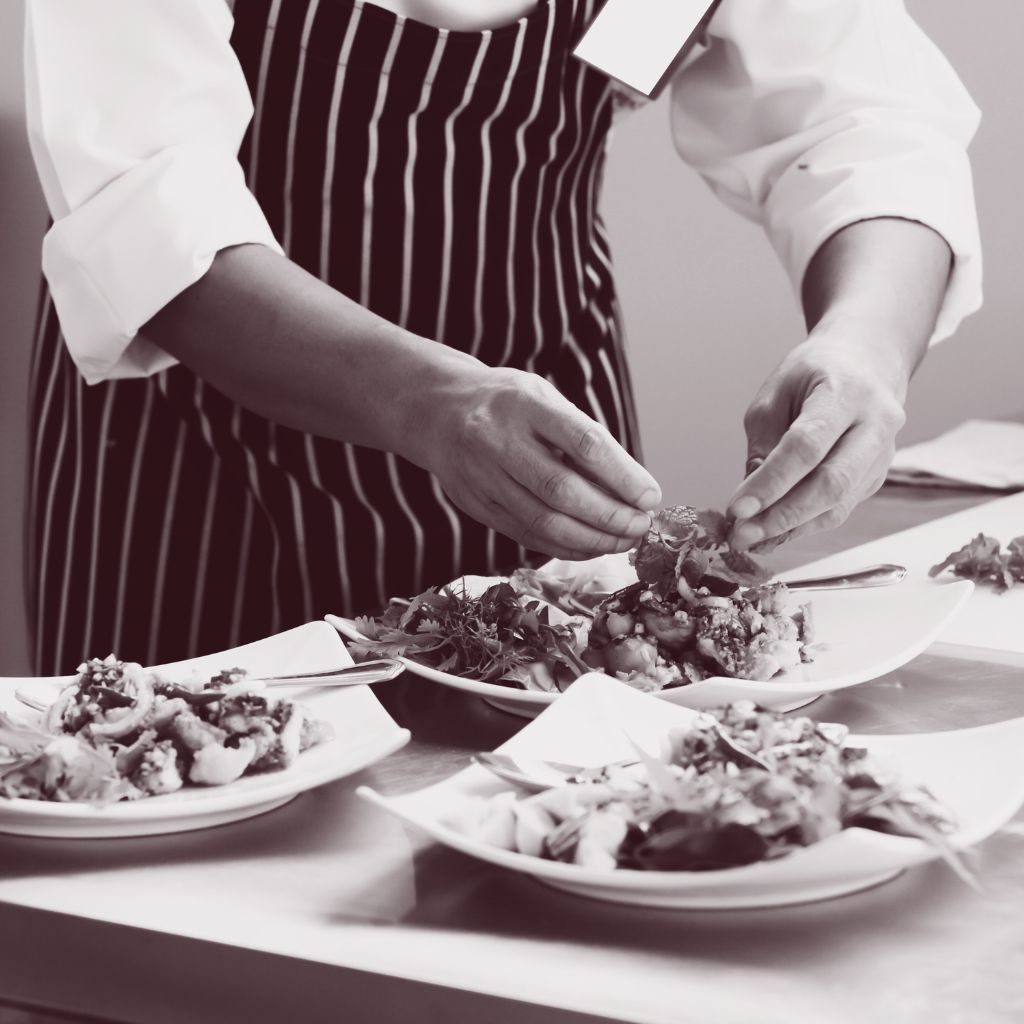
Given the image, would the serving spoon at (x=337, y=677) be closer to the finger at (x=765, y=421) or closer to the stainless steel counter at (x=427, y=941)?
the stainless steel counter at (x=427, y=941)

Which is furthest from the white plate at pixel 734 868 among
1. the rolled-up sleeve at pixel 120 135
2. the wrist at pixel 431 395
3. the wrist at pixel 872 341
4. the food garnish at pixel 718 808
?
the rolled-up sleeve at pixel 120 135

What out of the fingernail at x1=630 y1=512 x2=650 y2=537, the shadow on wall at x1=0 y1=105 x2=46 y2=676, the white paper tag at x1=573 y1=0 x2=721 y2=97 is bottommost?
the shadow on wall at x1=0 y1=105 x2=46 y2=676

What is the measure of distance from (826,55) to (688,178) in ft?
5.56

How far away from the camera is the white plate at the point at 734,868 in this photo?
2.21 feet

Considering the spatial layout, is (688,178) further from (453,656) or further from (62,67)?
(453,656)

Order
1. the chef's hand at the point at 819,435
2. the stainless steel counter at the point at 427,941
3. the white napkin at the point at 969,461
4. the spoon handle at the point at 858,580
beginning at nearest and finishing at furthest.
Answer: the stainless steel counter at the point at 427,941
the chef's hand at the point at 819,435
the spoon handle at the point at 858,580
the white napkin at the point at 969,461

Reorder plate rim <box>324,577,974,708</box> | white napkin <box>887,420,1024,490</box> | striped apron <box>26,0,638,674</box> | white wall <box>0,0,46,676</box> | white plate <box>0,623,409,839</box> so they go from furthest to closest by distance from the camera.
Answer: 1. white wall <box>0,0,46,676</box>
2. white napkin <box>887,420,1024,490</box>
3. striped apron <box>26,0,638,674</box>
4. plate rim <box>324,577,974,708</box>
5. white plate <box>0,623,409,839</box>

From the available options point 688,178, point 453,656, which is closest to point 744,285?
point 688,178

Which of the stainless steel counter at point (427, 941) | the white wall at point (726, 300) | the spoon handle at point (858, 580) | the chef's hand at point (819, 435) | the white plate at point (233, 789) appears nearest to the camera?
the stainless steel counter at point (427, 941)

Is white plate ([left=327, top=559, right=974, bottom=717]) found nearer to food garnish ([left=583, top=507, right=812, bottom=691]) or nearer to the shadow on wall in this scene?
food garnish ([left=583, top=507, right=812, bottom=691])

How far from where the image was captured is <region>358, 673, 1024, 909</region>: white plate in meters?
0.67

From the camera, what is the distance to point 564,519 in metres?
1.21

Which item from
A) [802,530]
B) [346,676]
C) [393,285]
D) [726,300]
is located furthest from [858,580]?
[726,300]

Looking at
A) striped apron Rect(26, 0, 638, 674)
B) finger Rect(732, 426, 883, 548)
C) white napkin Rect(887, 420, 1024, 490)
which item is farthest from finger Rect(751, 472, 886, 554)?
white napkin Rect(887, 420, 1024, 490)
